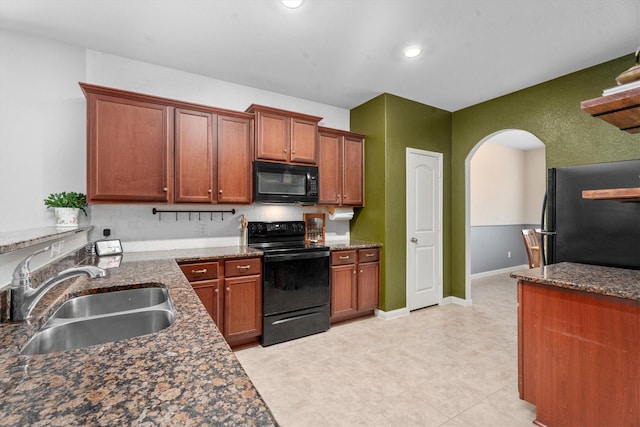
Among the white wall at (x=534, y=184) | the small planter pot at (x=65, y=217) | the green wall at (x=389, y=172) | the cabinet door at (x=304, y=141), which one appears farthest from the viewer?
the white wall at (x=534, y=184)

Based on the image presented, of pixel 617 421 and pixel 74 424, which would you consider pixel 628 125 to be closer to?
pixel 617 421

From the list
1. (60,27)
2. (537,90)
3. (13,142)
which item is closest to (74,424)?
(13,142)

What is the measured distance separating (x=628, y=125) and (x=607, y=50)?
180 cm

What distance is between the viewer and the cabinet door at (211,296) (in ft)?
8.34

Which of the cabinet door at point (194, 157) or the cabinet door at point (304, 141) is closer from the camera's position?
the cabinet door at point (194, 157)

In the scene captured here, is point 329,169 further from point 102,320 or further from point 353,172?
point 102,320

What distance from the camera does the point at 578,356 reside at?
1.56 meters

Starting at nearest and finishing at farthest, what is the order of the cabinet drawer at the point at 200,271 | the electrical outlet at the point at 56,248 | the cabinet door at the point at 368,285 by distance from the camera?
the electrical outlet at the point at 56,248, the cabinet drawer at the point at 200,271, the cabinet door at the point at 368,285

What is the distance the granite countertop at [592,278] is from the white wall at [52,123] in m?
2.99

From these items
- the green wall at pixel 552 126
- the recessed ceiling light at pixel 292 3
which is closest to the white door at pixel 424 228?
the green wall at pixel 552 126

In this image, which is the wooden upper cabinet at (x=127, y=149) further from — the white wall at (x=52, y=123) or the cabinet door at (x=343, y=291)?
the cabinet door at (x=343, y=291)

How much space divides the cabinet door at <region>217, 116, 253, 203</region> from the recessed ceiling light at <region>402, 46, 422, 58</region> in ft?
5.31

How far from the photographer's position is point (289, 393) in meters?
2.08

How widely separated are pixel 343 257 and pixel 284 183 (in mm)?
1076
